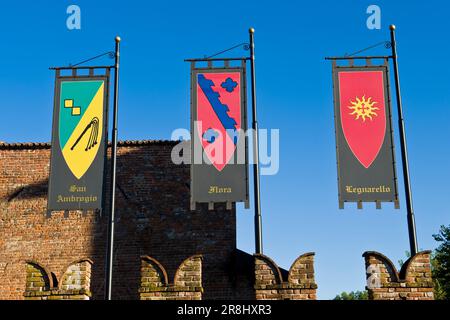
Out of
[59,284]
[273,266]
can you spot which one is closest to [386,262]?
[273,266]

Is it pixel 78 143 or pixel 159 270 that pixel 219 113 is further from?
pixel 159 270

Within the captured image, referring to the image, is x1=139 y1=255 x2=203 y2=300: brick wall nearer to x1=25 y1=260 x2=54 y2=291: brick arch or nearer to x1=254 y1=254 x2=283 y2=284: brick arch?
x1=254 y1=254 x2=283 y2=284: brick arch

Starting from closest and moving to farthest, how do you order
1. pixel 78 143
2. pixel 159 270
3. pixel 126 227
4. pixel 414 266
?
pixel 414 266
pixel 159 270
pixel 78 143
pixel 126 227

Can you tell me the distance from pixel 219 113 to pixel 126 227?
6.73 meters

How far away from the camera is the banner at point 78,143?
13.8 metres

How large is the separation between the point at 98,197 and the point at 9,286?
711 centimetres

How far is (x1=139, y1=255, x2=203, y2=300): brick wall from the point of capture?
1124cm

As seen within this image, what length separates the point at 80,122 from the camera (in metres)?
14.3

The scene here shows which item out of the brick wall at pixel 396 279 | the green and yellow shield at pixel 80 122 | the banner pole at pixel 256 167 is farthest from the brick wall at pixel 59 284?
the brick wall at pixel 396 279

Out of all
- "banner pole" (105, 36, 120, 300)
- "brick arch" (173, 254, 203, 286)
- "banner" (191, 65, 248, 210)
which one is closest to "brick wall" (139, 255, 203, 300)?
"brick arch" (173, 254, 203, 286)

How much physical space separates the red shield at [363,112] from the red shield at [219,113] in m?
2.22

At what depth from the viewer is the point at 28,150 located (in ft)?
67.1

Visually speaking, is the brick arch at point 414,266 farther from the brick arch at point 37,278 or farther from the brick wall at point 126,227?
the brick wall at point 126,227
